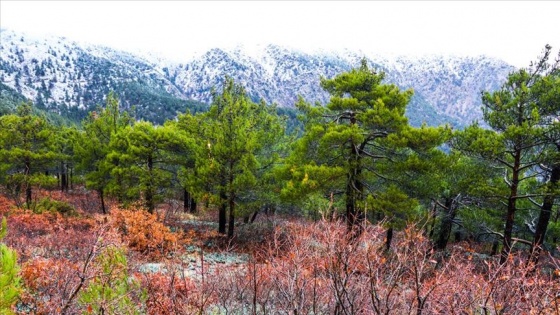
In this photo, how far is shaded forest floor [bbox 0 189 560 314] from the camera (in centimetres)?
491

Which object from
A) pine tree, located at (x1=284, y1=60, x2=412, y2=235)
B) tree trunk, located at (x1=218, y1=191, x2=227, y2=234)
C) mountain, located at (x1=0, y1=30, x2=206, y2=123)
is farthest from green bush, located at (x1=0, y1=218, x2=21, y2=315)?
mountain, located at (x1=0, y1=30, x2=206, y2=123)

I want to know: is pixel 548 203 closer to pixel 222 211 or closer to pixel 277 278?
pixel 277 278

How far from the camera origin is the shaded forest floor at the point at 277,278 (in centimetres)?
491

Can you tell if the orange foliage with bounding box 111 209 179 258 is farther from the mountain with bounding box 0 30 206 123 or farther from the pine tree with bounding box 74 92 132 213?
the mountain with bounding box 0 30 206 123

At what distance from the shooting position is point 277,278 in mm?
6336

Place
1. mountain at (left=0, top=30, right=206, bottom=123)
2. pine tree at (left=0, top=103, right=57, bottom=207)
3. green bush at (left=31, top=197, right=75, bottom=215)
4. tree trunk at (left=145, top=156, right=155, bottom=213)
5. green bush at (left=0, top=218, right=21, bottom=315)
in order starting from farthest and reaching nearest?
1. mountain at (left=0, top=30, right=206, bottom=123)
2. pine tree at (left=0, top=103, right=57, bottom=207)
3. green bush at (left=31, top=197, right=75, bottom=215)
4. tree trunk at (left=145, top=156, right=155, bottom=213)
5. green bush at (left=0, top=218, right=21, bottom=315)

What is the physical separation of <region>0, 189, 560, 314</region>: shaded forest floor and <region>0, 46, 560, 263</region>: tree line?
1.48 m

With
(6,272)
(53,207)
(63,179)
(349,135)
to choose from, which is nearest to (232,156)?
(349,135)

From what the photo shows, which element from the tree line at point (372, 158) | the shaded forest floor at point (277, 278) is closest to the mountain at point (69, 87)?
the tree line at point (372, 158)

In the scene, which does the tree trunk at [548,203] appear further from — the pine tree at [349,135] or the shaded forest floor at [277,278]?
the pine tree at [349,135]

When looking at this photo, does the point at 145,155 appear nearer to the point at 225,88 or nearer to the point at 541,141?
the point at 225,88

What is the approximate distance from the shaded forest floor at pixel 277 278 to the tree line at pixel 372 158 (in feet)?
4.84

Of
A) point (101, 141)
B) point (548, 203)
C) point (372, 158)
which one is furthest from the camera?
point (101, 141)

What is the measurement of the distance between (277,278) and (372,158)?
8.64m
